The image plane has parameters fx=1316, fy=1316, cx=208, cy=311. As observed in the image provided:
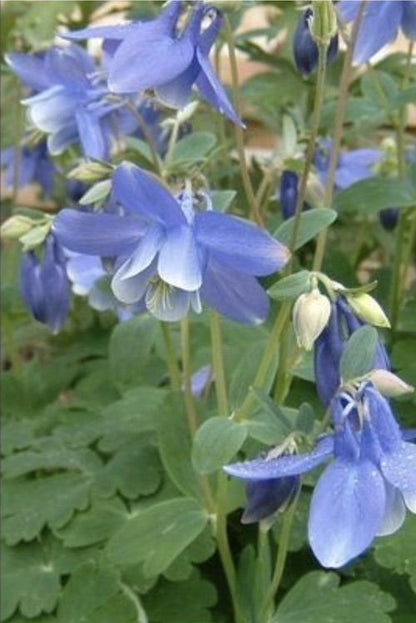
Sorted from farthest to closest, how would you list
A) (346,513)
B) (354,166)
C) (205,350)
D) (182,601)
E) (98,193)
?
(354,166)
(205,350)
(182,601)
(98,193)
(346,513)

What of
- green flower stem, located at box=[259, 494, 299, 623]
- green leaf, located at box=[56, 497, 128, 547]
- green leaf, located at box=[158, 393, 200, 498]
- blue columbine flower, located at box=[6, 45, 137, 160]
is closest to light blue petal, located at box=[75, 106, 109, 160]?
blue columbine flower, located at box=[6, 45, 137, 160]

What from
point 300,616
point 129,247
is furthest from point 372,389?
point 300,616

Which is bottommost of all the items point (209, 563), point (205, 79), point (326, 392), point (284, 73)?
point (209, 563)

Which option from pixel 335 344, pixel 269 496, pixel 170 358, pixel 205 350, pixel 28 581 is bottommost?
pixel 28 581

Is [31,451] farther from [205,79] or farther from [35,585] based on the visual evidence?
[205,79]

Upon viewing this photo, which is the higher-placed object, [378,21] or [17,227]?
[378,21]

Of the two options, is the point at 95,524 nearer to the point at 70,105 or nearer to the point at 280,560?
the point at 280,560

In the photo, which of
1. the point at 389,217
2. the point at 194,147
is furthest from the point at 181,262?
the point at 389,217

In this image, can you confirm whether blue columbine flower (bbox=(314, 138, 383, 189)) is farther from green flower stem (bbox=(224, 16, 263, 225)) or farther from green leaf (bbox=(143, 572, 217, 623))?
green leaf (bbox=(143, 572, 217, 623))
